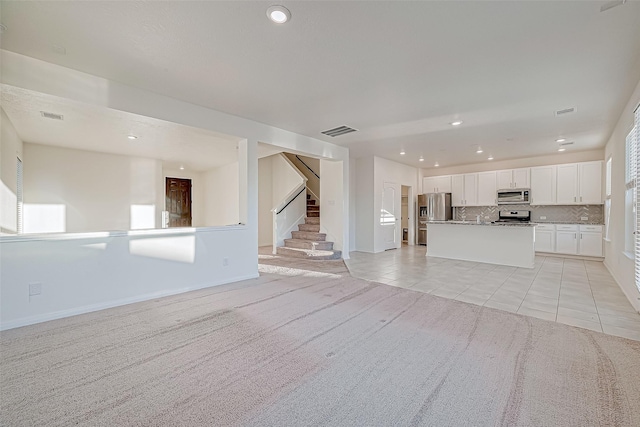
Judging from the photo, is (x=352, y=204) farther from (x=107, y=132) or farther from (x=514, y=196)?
(x=107, y=132)

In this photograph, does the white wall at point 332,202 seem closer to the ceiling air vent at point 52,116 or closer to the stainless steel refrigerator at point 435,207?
the stainless steel refrigerator at point 435,207

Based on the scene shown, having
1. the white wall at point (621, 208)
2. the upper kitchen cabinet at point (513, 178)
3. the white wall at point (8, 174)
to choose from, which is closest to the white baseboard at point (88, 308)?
the white wall at point (8, 174)

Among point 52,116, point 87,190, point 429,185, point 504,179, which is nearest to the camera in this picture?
point 52,116

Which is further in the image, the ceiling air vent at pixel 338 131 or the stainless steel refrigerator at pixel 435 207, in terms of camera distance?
the stainless steel refrigerator at pixel 435 207

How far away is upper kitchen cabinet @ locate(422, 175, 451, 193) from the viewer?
30.3 ft

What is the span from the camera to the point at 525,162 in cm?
795

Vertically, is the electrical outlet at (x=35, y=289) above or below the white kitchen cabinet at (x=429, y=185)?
below

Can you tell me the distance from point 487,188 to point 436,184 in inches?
62.1

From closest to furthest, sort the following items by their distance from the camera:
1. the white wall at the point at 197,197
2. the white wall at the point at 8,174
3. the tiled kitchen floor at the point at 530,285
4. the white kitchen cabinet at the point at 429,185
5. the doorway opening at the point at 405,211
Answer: the tiled kitchen floor at the point at 530,285 < the white wall at the point at 8,174 < the white wall at the point at 197,197 < the white kitchen cabinet at the point at 429,185 < the doorway opening at the point at 405,211

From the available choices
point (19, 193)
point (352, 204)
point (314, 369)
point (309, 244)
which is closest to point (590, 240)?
point (352, 204)

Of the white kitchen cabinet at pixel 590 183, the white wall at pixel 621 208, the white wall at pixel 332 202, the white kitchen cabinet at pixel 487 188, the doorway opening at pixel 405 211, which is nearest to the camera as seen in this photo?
the white wall at pixel 621 208

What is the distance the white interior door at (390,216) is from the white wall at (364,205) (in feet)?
1.37

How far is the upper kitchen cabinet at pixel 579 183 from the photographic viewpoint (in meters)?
6.68

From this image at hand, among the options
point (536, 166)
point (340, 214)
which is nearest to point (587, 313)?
point (340, 214)
